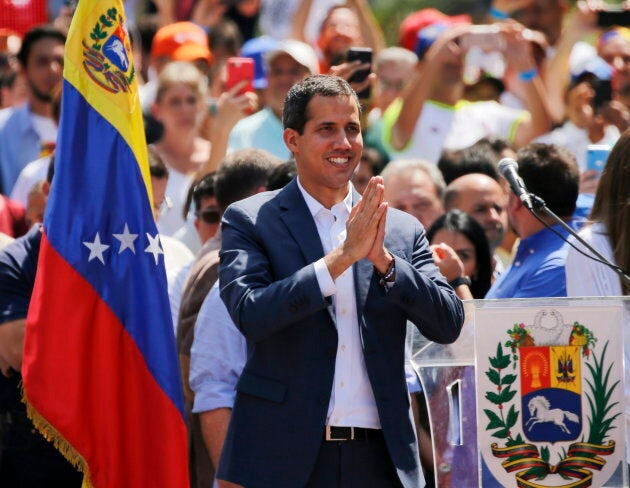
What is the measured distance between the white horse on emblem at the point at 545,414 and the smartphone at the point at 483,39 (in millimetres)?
5337

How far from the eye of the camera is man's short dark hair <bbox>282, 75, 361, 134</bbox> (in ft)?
15.5

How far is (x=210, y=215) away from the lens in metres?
6.96

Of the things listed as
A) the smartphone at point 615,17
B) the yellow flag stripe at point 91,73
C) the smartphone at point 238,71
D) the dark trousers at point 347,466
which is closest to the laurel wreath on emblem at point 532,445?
the dark trousers at point 347,466

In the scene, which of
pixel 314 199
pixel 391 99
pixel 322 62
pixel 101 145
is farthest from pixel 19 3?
pixel 314 199

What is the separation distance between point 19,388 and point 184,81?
4010 millimetres

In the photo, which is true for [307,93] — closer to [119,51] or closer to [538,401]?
[538,401]

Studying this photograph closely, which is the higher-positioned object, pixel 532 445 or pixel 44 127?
pixel 44 127

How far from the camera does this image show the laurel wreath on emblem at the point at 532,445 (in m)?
4.73

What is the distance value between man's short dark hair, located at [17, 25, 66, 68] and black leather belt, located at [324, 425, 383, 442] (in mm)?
6468

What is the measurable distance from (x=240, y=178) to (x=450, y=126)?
377 cm

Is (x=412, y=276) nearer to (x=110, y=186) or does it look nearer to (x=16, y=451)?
(x=110, y=186)

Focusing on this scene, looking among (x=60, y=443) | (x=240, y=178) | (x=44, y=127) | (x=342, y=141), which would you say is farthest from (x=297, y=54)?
(x=342, y=141)

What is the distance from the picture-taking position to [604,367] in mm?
4770

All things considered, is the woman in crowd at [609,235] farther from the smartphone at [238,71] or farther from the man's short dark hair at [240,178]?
the smartphone at [238,71]
